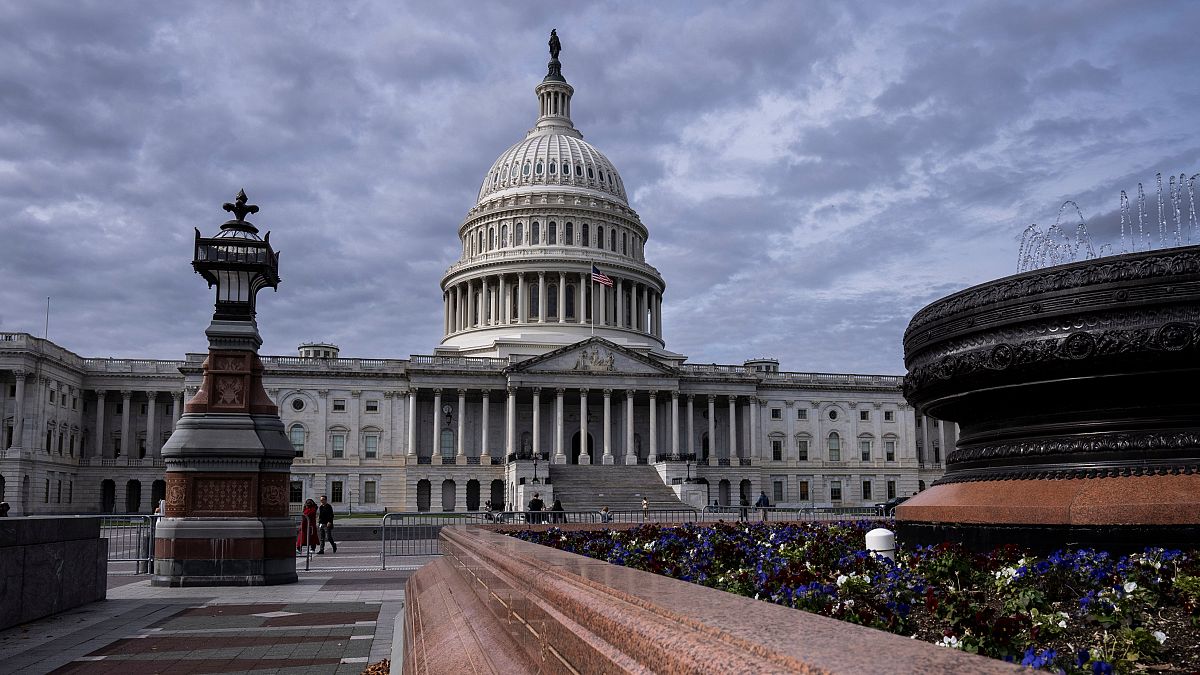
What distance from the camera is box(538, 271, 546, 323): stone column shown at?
3725 inches

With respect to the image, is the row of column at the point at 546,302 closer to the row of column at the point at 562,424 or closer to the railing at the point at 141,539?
the row of column at the point at 562,424

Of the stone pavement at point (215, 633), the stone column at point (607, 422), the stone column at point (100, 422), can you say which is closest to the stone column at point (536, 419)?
the stone column at point (607, 422)

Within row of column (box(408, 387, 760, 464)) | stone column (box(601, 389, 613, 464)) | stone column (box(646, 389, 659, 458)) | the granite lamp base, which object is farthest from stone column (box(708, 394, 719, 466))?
the granite lamp base

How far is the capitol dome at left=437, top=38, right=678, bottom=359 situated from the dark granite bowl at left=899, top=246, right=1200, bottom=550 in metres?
80.8

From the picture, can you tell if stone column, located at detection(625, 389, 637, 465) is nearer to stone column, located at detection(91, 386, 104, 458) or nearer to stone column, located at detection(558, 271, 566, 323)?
stone column, located at detection(558, 271, 566, 323)

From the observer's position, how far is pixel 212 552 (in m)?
18.5

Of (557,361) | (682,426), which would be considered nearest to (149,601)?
(557,361)

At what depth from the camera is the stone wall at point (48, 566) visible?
12664 millimetres

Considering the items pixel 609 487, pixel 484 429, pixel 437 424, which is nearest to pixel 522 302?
pixel 437 424

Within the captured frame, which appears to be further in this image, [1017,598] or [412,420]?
[412,420]

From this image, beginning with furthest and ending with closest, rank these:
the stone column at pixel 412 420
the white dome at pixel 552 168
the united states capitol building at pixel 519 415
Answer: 1. the white dome at pixel 552 168
2. the stone column at pixel 412 420
3. the united states capitol building at pixel 519 415

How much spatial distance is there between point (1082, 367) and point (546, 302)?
295ft

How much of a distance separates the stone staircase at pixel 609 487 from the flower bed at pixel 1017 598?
5985 cm

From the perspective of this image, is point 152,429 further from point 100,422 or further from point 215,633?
point 215,633
